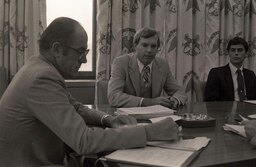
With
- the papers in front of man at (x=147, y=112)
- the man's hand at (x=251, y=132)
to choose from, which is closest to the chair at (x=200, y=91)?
the papers in front of man at (x=147, y=112)

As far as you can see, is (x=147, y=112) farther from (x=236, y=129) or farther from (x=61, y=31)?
(x=61, y=31)

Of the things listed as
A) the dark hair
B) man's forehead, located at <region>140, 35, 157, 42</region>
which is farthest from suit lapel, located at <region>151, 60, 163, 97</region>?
the dark hair

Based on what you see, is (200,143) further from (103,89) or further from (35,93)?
(103,89)

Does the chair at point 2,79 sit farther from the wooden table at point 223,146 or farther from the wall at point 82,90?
the wooden table at point 223,146

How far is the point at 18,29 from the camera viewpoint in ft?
10.3

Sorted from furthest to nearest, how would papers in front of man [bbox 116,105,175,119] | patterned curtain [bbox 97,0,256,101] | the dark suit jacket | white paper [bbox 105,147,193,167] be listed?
patterned curtain [bbox 97,0,256,101]
the dark suit jacket
papers in front of man [bbox 116,105,175,119]
white paper [bbox 105,147,193,167]

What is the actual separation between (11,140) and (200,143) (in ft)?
2.32

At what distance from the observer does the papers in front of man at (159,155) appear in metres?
1.05

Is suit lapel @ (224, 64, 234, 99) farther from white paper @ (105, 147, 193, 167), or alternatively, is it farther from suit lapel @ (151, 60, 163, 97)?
white paper @ (105, 147, 193, 167)

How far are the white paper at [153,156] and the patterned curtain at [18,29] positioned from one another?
2.27 metres

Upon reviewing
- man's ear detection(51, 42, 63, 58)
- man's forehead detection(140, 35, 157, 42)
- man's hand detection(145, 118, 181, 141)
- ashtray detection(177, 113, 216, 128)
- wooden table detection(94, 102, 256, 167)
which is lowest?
wooden table detection(94, 102, 256, 167)

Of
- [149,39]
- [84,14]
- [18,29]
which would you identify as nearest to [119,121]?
[149,39]

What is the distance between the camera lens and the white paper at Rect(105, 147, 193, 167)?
1.05 meters

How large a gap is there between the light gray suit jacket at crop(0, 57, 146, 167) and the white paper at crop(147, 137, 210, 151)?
8 cm
